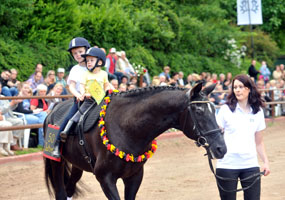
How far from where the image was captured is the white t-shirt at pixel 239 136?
16.8ft

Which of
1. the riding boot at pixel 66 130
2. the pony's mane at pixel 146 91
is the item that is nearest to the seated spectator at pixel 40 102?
the riding boot at pixel 66 130

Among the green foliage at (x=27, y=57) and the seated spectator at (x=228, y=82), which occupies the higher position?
the green foliage at (x=27, y=57)

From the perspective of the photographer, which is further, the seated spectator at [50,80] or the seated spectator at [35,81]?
the seated spectator at [35,81]

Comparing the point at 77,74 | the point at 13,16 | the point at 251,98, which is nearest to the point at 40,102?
the point at 13,16

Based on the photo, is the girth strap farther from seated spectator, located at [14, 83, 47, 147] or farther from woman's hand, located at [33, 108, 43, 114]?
woman's hand, located at [33, 108, 43, 114]

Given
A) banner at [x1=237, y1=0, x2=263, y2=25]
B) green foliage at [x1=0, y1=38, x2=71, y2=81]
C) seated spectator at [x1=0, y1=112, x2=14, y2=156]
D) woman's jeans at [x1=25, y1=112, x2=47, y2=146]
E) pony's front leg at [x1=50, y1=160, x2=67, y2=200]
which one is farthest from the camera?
banner at [x1=237, y1=0, x2=263, y2=25]

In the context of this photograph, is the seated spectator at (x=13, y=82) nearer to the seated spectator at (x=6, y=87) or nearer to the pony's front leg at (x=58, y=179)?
the seated spectator at (x=6, y=87)

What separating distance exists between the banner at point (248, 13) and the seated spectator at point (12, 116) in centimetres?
1748

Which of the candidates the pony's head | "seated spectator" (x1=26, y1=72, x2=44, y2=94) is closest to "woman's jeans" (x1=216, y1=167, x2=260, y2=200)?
the pony's head

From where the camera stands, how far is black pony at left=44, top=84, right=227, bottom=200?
5.02 metres

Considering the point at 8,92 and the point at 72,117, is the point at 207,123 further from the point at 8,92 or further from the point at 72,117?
the point at 8,92

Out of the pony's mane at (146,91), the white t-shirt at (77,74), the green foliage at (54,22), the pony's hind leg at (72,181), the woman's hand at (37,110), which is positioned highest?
the green foliage at (54,22)

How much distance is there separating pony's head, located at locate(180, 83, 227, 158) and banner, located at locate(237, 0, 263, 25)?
21695mm

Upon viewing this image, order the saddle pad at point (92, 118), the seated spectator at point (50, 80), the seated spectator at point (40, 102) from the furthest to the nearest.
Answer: the seated spectator at point (50, 80) → the seated spectator at point (40, 102) → the saddle pad at point (92, 118)
